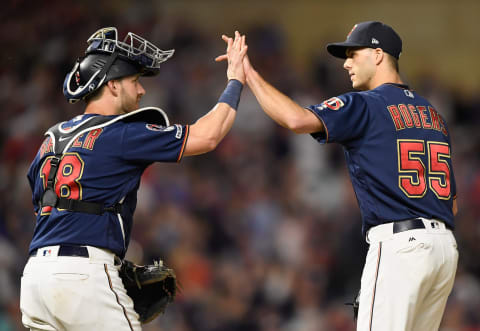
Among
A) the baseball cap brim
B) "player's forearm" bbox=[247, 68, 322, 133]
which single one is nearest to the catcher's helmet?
"player's forearm" bbox=[247, 68, 322, 133]

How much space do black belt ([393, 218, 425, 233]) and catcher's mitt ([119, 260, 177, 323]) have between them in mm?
1338

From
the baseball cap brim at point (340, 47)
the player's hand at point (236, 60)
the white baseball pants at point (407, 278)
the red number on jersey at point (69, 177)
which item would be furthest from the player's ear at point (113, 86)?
the white baseball pants at point (407, 278)

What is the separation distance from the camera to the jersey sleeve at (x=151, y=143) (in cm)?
361

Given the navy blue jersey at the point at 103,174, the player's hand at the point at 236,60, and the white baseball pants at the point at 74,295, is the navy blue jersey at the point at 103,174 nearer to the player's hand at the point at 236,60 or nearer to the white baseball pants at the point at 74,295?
the white baseball pants at the point at 74,295

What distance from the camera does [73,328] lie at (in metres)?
3.41

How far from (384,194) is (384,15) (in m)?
8.72

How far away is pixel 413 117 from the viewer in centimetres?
388

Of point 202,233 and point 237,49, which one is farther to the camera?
point 202,233

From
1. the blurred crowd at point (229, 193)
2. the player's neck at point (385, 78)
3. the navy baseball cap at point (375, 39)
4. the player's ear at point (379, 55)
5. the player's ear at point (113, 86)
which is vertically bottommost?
the blurred crowd at point (229, 193)

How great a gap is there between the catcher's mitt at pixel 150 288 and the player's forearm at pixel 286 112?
3.63 ft

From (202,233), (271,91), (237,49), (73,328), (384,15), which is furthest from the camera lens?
(384,15)

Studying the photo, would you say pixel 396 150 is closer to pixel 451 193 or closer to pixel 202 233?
pixel 451 193

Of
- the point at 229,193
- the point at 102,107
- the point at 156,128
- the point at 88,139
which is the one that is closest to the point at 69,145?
the point at 88,139

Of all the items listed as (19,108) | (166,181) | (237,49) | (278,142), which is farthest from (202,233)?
(237,49)
